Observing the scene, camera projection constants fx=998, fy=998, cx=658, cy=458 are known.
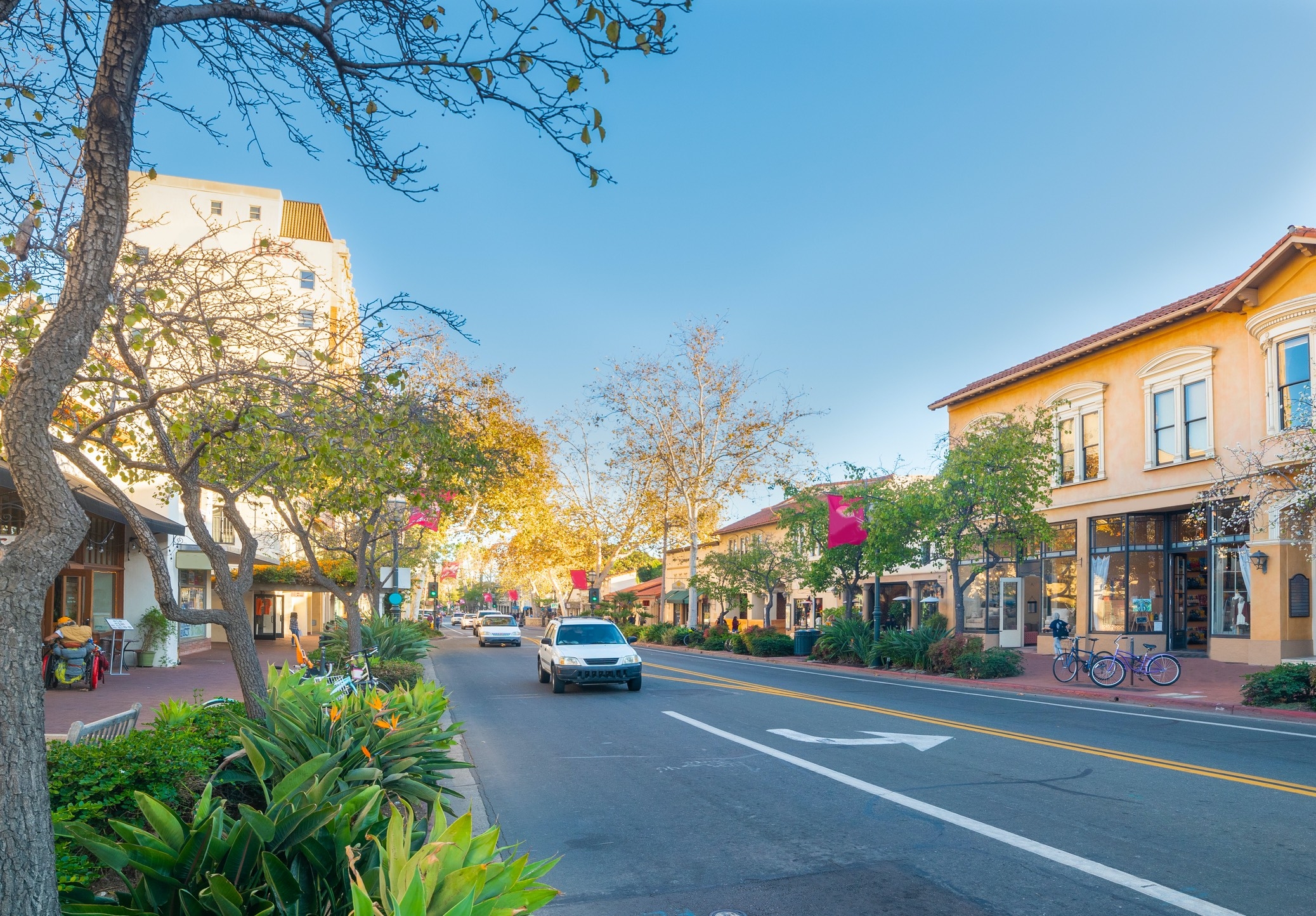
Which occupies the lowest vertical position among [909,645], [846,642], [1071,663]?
[846,642]

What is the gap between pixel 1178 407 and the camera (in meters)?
27.0

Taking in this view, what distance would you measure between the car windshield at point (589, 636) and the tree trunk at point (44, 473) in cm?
1755

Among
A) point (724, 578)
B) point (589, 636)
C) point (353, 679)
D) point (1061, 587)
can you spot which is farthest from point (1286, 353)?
point (724, 578)

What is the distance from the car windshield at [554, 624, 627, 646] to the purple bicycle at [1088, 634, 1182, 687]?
10035 millimetres

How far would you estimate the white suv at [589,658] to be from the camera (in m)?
20.0

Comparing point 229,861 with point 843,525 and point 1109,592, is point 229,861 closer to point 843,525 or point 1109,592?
point 843,525

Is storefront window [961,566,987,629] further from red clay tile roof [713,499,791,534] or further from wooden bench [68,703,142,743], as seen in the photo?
wooden bench [68,703,142,743]

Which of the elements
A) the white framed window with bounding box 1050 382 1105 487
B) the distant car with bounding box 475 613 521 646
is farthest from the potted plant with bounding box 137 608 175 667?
the white framed window with bounding box 1050 382 1105 487

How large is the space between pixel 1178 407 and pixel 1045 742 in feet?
58.8

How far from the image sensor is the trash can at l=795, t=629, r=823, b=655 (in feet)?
115

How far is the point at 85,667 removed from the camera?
59.8ft

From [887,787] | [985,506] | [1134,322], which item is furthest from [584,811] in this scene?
[1134,322]

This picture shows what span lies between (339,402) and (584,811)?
4.14 meters

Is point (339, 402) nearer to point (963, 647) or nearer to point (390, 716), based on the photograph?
point (390, 716)
